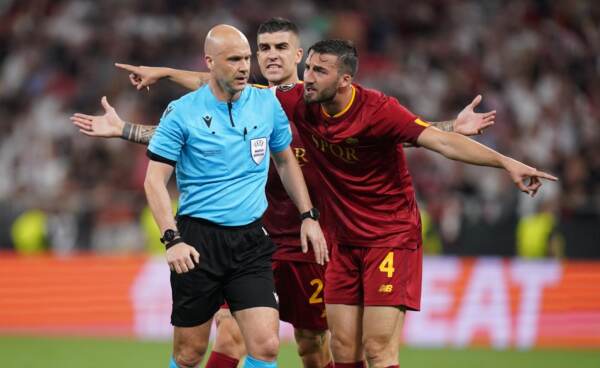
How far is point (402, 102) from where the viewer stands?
17953 mm

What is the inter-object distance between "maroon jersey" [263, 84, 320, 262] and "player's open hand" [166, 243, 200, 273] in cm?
174

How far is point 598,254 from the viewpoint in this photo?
47.4ft

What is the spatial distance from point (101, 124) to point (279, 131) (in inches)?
52.9

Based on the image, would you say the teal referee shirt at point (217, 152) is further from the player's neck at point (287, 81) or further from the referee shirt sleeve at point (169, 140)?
the player's neck at point (287, 81)

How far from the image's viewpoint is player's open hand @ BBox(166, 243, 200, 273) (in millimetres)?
7273

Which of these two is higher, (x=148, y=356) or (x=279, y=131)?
(x=279, y=131)

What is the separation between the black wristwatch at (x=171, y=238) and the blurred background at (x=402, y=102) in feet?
23.4

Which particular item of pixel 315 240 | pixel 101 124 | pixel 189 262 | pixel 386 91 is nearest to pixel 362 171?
pixel 315 240

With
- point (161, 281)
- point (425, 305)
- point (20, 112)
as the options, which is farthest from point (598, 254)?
point (20, 112)

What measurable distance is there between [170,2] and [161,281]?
6.87 metres

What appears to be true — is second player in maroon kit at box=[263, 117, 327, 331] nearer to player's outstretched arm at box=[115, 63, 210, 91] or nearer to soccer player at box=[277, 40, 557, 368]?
soccer player at box=[277, 40, 557, 368]

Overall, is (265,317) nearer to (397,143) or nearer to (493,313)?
(397,143)

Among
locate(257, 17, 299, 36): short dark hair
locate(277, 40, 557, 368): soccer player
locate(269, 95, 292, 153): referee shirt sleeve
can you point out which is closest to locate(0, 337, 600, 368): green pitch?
locate(277, 40, 557, 368): soccer player

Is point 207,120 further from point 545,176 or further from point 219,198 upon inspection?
point 545,176
